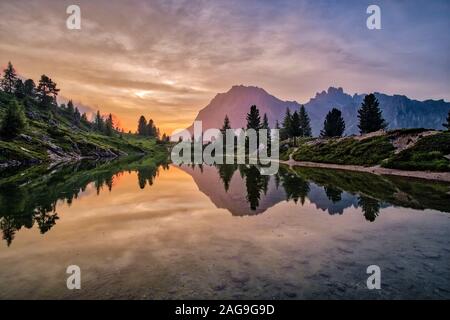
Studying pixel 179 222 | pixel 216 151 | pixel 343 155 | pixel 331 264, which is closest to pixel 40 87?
pixel 216 151

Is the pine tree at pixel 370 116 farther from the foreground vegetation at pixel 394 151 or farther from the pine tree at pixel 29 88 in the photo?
the pine tree at pixel 29 88

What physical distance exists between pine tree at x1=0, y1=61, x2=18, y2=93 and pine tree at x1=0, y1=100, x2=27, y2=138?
108 metres

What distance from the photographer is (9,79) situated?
171000mm

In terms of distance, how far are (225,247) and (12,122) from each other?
93.9 metres

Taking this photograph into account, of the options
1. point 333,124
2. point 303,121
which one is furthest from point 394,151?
point 303,121

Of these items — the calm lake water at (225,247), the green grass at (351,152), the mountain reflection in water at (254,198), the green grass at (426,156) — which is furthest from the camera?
the green grass at (351,152)

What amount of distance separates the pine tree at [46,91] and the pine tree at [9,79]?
63.0 feet

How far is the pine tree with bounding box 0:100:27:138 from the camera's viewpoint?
272 feet

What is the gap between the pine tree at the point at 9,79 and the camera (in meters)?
169

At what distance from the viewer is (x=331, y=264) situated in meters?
12.6

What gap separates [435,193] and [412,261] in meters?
23.0

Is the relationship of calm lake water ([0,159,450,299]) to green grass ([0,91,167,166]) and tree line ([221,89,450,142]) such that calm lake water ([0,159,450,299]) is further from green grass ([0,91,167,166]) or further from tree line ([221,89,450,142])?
tree line ([221,89,450,142])

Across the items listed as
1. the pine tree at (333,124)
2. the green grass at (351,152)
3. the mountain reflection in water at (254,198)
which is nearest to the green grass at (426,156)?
the green grass at (351,152)
